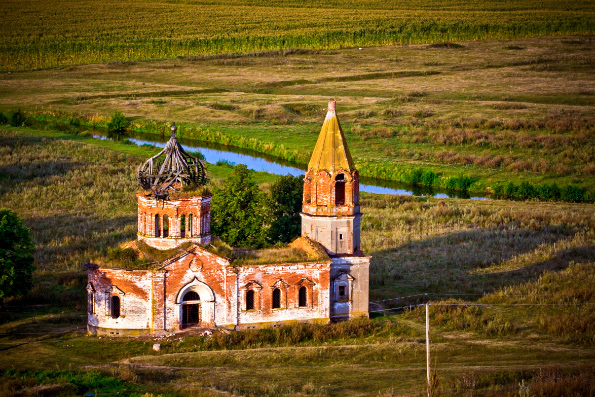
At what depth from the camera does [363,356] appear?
37.6m

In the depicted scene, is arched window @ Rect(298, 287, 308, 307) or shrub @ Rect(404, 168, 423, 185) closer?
arched window @ Rect(298, 287, 308, 307)

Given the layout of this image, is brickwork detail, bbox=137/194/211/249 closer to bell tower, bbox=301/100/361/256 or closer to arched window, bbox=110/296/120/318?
arched window, bbox=110/296/120/318

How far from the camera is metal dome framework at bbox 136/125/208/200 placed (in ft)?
132

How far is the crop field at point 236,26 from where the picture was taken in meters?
132

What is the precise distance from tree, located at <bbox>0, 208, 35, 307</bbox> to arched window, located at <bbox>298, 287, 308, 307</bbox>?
11806mm

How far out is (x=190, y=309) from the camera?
3978 centimetres

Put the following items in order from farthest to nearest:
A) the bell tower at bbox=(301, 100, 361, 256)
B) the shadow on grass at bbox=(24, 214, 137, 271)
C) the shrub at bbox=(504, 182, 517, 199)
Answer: the shrub at bbox=(504, 182, 517, 199)
the shadow on grass at bbox=(24, 214, 137, 271)
the bell tower at bbox=(301, 100, 361, 256)

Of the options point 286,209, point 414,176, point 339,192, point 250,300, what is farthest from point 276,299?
point 414,176

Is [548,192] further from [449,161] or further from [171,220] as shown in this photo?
[171,220]

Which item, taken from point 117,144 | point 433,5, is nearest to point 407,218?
point 117,144

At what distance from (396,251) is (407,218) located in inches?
299

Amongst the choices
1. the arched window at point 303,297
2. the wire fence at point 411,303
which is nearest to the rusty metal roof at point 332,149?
the arched window at point 303,297

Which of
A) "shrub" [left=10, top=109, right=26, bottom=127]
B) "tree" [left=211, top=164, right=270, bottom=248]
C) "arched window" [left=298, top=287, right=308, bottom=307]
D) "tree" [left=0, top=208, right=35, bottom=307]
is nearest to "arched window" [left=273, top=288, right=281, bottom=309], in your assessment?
"arched window" [left=298, top=287, right=308, bottom=307]

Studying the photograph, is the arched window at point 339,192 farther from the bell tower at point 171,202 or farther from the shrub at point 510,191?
the shrub at point 510,191
